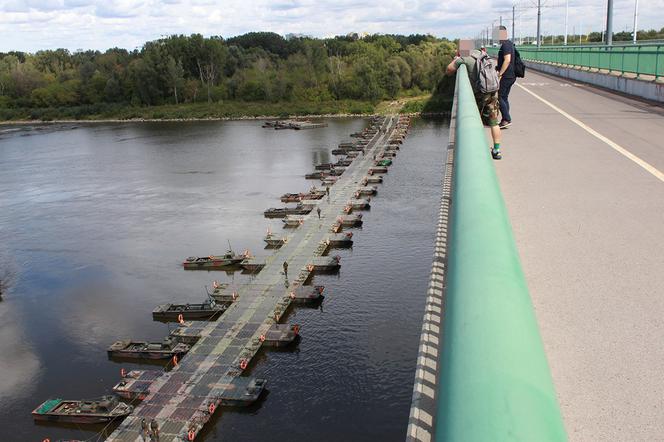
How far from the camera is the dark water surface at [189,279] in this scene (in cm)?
3002

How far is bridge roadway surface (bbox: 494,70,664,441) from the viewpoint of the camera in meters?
3.22

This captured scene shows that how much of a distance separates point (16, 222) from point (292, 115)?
3327 inches

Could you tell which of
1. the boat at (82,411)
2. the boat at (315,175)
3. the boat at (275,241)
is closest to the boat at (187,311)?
the boat at (82,411)

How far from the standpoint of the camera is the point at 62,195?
219 ft

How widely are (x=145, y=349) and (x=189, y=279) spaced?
36.6 ft

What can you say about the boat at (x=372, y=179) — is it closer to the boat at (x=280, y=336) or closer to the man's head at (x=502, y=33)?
the boat at (x=280, y=336)

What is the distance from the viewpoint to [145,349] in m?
35.7

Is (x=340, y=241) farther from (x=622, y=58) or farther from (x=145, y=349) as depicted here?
(x=622, y=58)

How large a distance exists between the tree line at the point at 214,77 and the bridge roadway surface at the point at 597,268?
440 feet

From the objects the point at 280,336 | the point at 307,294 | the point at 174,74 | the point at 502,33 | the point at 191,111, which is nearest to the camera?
the point at 502,33

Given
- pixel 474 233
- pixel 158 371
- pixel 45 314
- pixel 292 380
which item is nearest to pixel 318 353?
pixel 292 380

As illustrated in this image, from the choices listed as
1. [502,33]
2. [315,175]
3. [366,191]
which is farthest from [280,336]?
[315,175]

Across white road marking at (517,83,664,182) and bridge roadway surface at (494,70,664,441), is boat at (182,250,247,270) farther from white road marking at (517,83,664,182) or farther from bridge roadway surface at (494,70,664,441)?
bridge roadway surface at (494,70,664,441)

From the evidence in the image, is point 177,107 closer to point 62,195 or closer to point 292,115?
point 292,115
